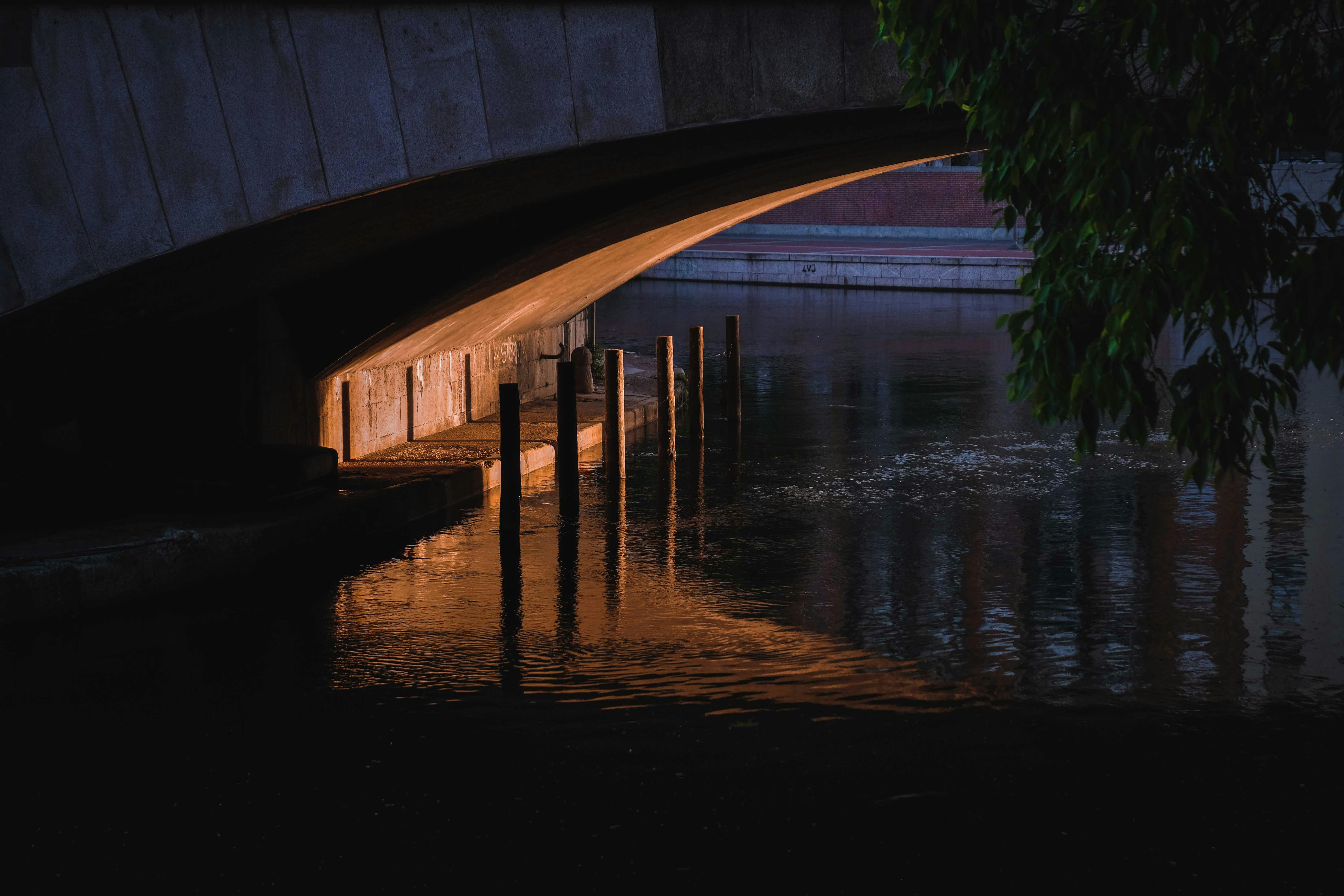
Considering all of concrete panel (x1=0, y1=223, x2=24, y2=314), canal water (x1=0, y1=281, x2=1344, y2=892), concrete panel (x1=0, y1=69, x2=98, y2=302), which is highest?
concrete panel (x1=0, y1=69, x2=98, y2=302)

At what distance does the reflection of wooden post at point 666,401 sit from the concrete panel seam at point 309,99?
20.2 ft

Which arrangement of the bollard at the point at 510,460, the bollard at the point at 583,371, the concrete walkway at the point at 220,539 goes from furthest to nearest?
the bollard at the point at 583,371 → the bollard at the point at 510,460 → the concrete walkway at the point at 220,539

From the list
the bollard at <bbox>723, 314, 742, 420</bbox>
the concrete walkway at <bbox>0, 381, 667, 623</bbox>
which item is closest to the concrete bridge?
the concrete walkway at <bbox>0, 381, 667, 623</bbox>

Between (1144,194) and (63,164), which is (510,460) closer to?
(63,164)

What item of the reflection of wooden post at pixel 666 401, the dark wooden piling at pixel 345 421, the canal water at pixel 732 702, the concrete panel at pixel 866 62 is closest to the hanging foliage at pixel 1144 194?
the canal water at pixel 732 702

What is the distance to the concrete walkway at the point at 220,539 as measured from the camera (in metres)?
9.60

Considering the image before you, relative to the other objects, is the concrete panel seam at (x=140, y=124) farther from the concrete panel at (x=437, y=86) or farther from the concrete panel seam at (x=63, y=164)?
the concrete panel at (x=437, y=86)

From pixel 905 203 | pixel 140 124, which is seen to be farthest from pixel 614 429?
pixel 905 203

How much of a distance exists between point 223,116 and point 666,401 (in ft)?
23.4

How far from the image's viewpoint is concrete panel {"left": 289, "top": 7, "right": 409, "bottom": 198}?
352 inches

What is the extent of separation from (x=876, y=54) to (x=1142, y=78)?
1536mm

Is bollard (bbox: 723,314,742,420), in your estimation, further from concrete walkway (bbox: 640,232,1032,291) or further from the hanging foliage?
concrete walkway (bbox: 640,232,1032,291)

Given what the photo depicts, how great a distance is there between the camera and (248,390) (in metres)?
12.6

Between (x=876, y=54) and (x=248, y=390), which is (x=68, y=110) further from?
(x=876, y=54)
